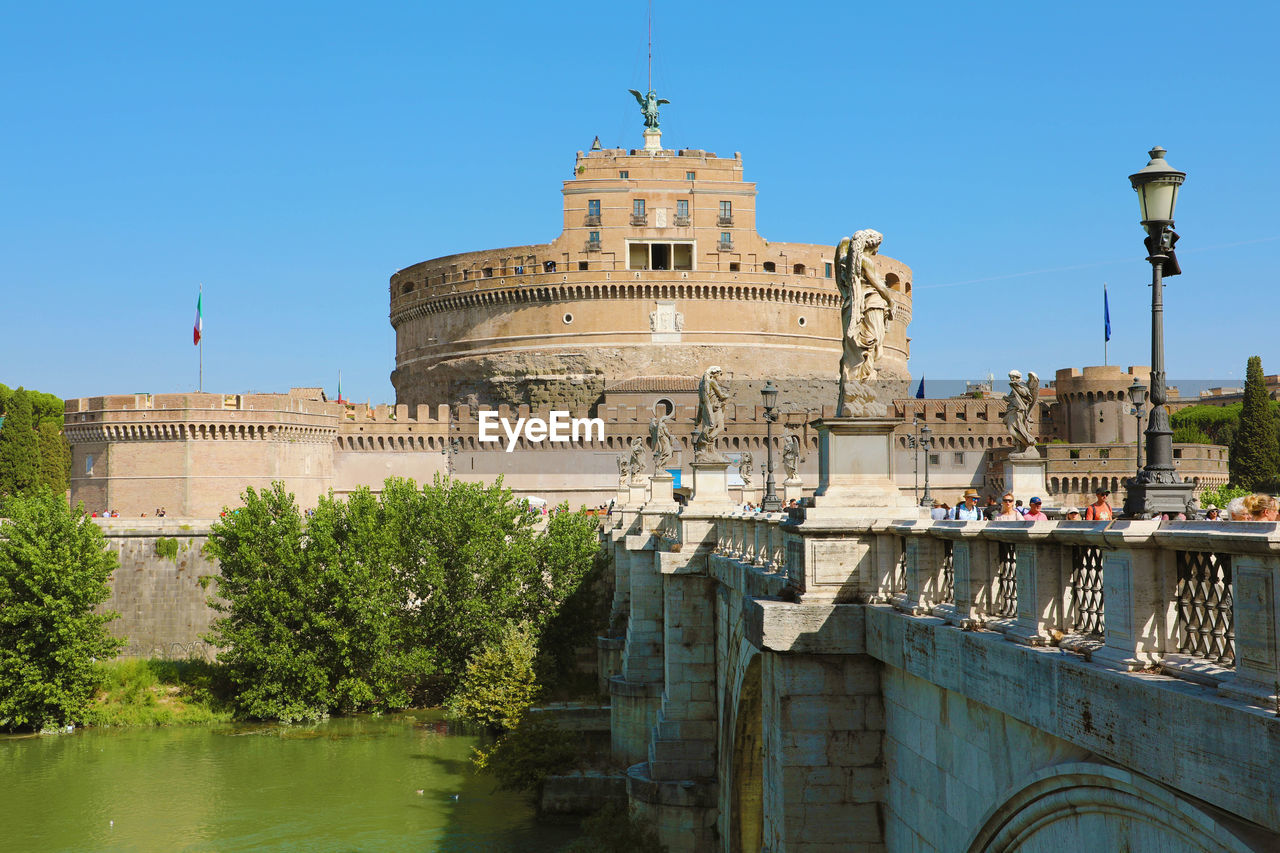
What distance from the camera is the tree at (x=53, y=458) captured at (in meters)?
57.5

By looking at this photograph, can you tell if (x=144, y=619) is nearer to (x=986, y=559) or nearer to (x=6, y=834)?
(x=6, y=834)

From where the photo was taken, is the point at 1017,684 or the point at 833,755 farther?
the point at 833,755

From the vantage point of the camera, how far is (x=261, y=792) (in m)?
25.6

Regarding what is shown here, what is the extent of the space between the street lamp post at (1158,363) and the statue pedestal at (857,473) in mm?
1484

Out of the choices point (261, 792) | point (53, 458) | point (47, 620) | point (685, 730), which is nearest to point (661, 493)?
point (685, 730)

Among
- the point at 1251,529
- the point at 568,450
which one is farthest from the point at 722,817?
the point at 568,450

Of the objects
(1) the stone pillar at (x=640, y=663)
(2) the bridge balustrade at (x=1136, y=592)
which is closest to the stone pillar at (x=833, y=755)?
(2) the bridge balustrade at (x=1136, y=592)

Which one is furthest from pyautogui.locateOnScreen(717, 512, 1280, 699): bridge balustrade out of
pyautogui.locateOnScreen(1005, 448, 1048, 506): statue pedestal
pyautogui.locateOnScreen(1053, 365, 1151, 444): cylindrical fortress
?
pyautogui.locateOnScreen(1053, 365, 1151, 444): cylindrical fortress

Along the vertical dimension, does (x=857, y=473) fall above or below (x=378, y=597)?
above

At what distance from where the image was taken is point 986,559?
Answer: 19.3 feet

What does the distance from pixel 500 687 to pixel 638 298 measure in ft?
124

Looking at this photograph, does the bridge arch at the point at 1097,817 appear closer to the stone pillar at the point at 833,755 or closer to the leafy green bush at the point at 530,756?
the stone pillar at the point at 833,755

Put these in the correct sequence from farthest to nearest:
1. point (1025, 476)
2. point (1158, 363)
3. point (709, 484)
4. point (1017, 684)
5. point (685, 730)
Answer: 1. point (685, 730)
2. point (709, 484)
3. point (1025, 476)
4. point (1158, 363)
5. point (1017, 684)

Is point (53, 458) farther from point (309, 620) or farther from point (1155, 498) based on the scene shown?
point (1155, 498)
